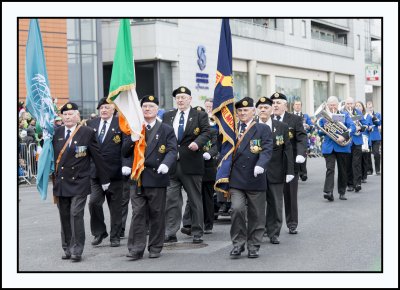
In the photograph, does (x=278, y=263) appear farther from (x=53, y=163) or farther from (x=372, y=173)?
(x=372, y=173)

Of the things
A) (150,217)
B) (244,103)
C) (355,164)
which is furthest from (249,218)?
(355,164)

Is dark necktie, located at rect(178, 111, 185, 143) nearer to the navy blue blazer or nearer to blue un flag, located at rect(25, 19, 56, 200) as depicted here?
the navy blue blazer

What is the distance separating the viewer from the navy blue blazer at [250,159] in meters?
9.20

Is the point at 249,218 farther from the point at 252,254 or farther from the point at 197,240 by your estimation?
the point at 197,240

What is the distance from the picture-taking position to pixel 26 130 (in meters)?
21.0

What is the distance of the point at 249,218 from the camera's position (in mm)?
9336

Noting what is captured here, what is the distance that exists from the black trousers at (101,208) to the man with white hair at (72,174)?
2.70 feet

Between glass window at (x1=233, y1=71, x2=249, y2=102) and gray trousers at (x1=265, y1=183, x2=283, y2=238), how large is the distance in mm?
32508

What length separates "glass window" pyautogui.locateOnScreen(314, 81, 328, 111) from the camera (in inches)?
2170

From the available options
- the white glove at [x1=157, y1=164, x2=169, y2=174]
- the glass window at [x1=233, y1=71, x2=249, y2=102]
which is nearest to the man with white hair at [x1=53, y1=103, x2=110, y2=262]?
the white glove at [x1=157, y1=164, x2=169, y2=174]

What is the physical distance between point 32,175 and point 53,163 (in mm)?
12032

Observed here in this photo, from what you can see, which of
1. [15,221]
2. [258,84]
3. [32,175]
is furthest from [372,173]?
[258,84]

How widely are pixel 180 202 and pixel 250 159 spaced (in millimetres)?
1642

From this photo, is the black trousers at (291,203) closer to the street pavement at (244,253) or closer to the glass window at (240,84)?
the street pavement at (244,253)
